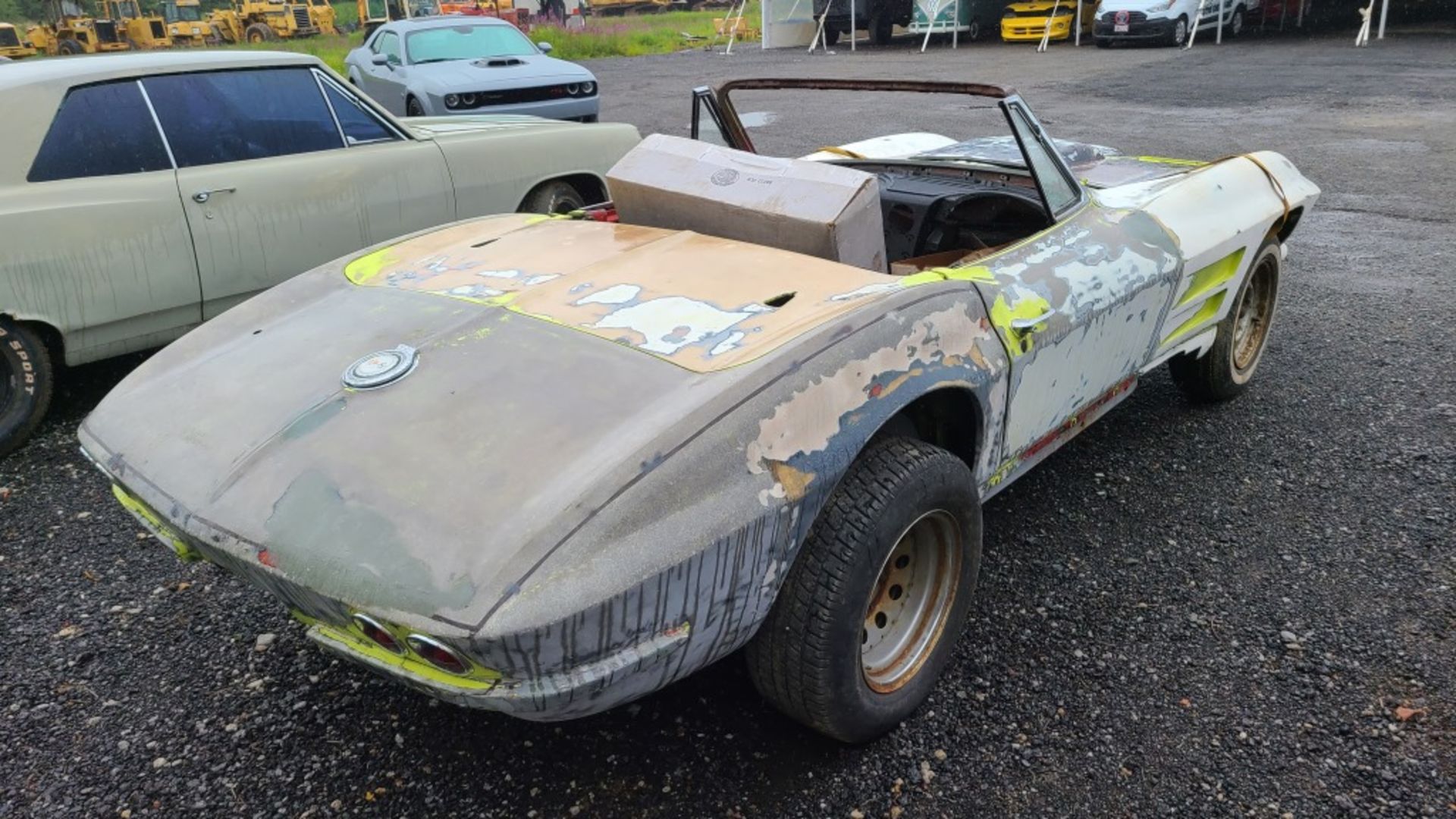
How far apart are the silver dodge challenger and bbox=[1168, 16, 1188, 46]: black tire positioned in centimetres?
1292

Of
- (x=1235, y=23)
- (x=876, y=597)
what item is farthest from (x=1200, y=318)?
(x=1235, y=23)

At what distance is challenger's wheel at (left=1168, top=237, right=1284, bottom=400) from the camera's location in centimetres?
371

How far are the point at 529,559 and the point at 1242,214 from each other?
291cm

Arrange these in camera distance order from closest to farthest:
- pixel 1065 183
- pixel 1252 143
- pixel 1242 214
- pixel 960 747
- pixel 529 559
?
pixel 529 559
pixel 960 747
pixel 1065 183
pixel 1242 214
pixel 1252 143

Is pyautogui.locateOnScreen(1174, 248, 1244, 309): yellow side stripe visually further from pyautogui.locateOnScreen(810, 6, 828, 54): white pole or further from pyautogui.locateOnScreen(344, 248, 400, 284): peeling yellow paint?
pyautogui.locateOnScreen(810, 6, 828, 54): white pole

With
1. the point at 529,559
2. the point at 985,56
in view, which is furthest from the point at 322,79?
the point at 985,56

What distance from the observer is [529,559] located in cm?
166

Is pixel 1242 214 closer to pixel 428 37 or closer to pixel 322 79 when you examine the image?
pixel 322 79

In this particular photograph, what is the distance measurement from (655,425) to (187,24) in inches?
1477

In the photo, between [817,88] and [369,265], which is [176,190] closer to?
[369,265]

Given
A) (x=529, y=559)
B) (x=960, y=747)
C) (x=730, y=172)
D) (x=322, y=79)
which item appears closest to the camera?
(x=529, y=559)

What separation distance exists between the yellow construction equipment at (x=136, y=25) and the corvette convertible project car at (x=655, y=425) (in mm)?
35627

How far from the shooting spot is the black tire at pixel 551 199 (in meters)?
5.42

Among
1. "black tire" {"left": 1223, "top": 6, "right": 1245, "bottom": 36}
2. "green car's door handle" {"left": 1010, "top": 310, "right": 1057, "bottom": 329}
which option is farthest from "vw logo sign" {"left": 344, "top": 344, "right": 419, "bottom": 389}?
"black tire" {"left": 1223, "top": 6, "right": 1245, "bottom": 36}
